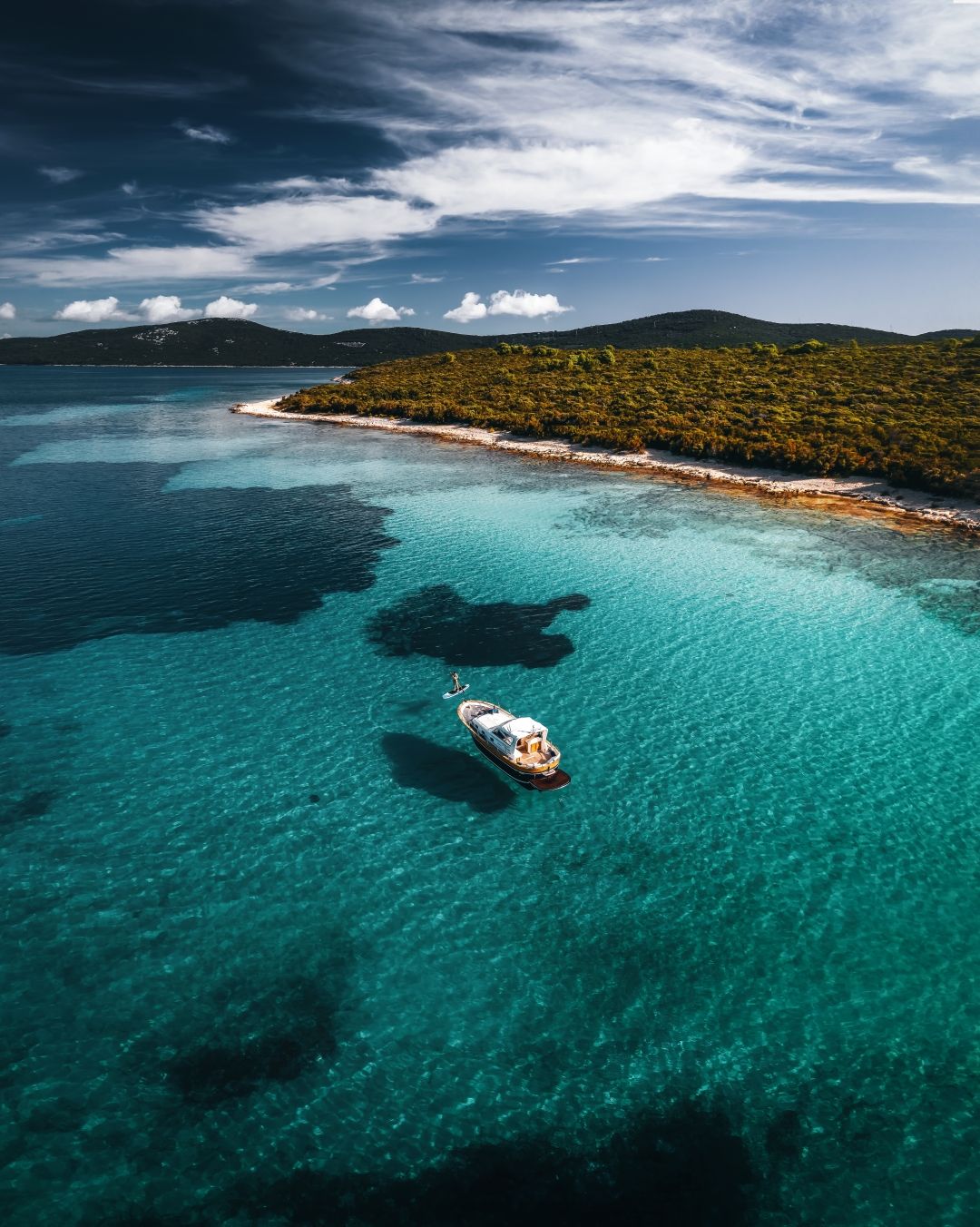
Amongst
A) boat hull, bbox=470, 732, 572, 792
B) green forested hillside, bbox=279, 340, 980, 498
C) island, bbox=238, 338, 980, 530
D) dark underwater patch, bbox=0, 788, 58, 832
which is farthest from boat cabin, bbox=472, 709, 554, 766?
green forested hillside, bbox=279, 340, 980, 498

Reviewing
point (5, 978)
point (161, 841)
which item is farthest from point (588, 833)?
point (5, 978)

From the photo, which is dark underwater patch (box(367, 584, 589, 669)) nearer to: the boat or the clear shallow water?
the clear shallow water

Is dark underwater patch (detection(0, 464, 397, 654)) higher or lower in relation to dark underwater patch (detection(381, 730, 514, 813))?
higher

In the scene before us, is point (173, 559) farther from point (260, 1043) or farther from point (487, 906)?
point (260, 1043)

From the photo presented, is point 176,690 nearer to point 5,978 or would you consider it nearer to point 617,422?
point 5,978

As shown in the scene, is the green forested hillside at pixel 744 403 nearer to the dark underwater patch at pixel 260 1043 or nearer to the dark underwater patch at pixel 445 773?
the dark underwater patch at pixel 445 773

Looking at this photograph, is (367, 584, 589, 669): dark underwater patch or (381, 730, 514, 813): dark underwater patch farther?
(367, 584, 589, 669): dark underwater patch

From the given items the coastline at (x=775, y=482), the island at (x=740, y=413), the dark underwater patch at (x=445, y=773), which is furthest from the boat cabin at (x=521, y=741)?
the island at (x=740, y=413)
